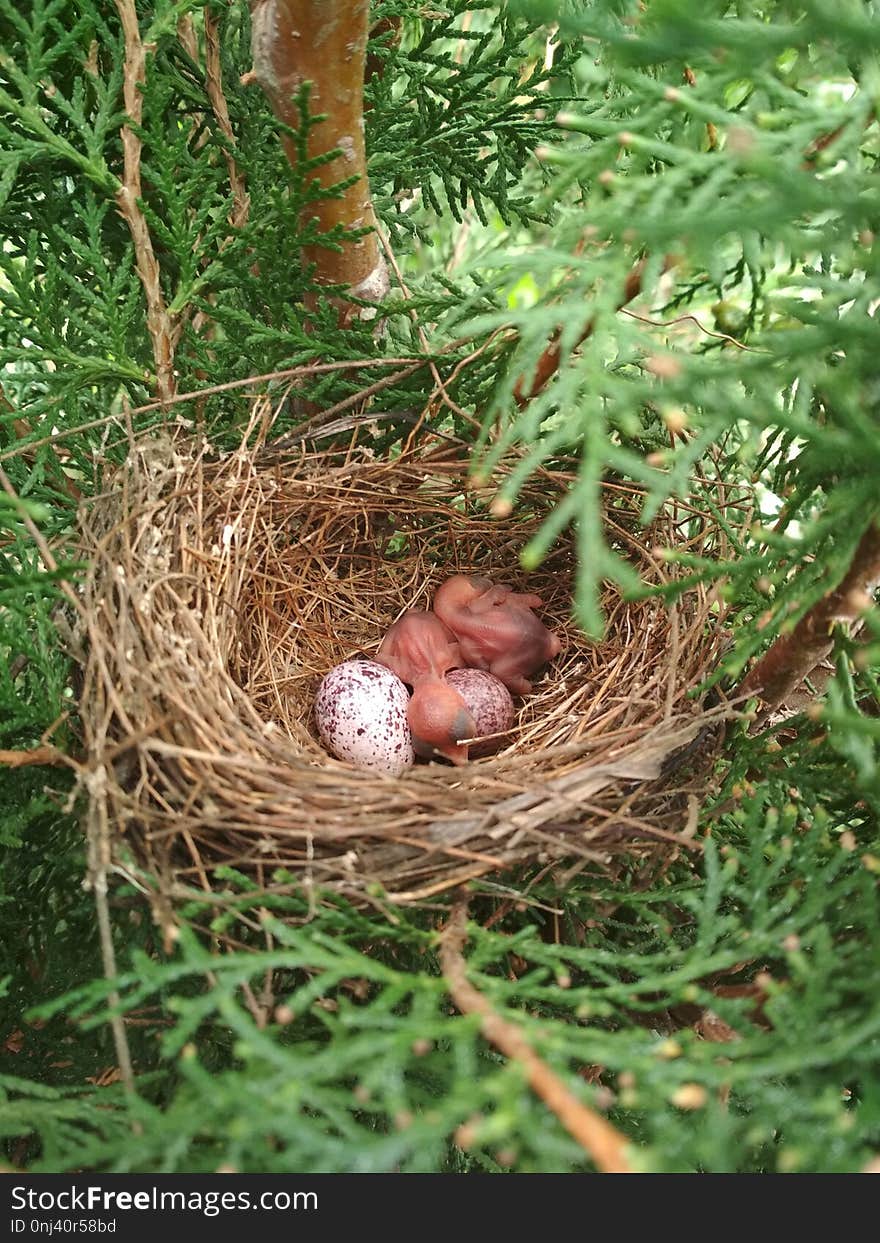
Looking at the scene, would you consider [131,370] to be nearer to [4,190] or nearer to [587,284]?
[4,190]

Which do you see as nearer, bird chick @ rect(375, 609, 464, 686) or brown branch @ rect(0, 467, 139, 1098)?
brown branch @ rect(0, 467, 139, 1098)

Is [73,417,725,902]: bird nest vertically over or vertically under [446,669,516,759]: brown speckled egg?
→ over

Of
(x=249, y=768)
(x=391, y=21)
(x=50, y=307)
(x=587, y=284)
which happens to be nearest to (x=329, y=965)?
(x=249, y=768)

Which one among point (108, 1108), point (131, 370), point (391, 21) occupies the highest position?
point (391, 21)

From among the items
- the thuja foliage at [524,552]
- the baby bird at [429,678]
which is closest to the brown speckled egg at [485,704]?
the baby bird at [429,678]

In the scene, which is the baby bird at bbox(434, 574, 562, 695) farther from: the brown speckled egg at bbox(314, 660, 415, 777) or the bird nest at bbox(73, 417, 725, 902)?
the brown speckled egg at bbox(314, 660, 415, 777)

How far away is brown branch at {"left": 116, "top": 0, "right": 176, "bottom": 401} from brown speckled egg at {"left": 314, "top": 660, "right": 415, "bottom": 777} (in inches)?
24.7

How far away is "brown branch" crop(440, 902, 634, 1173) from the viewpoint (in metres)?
0.76

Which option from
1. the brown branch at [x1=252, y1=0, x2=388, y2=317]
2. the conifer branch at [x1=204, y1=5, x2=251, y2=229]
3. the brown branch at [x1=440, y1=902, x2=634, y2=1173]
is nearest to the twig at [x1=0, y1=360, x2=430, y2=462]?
the brown branch at [x1=252, y1=0, x2=388, y2=317]

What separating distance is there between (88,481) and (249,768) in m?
0.78

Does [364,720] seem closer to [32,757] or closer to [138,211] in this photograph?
[32,757]

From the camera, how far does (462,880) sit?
122cm

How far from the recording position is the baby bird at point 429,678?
177 cm

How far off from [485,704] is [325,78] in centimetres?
112
